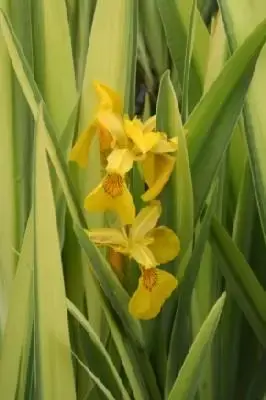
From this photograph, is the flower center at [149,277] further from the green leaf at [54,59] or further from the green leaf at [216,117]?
the green leaf at [54,59]

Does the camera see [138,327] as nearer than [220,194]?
Yes

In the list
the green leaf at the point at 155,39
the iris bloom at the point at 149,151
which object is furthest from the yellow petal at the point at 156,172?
the green leaf at the point at 155,39

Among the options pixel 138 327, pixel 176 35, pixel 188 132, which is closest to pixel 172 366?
pixel 138 327

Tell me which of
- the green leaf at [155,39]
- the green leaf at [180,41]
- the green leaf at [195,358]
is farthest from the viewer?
the green leaf at [155,39]

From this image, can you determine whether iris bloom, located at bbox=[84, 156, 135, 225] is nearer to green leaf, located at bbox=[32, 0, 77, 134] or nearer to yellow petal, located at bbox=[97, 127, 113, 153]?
yellow petal, located at bbox=[97, 127, 113, 153]

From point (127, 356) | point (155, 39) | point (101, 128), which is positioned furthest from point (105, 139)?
point (155, 39)

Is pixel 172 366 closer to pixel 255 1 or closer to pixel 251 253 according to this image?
pixel 251 253

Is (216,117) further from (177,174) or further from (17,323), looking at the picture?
(17,323)
